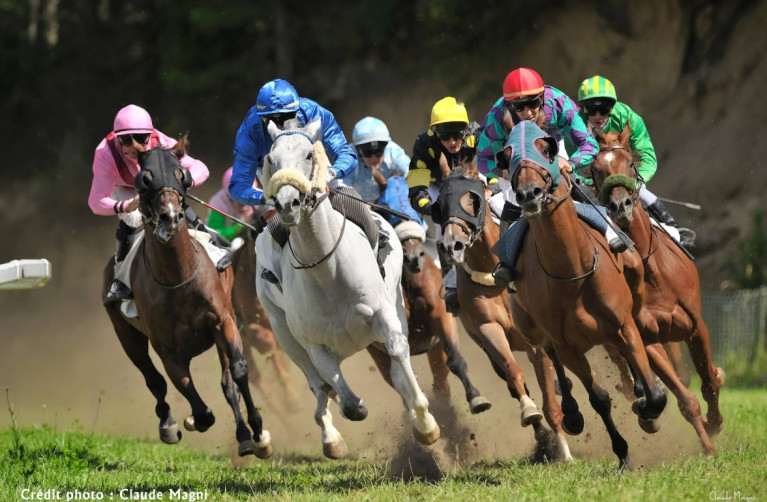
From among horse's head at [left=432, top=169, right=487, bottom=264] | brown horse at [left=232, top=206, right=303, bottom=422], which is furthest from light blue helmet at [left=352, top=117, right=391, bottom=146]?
horse's head at [left=432, top=169, right=487, bottom=264]

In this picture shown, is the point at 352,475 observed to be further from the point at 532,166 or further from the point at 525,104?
the point at 525,104

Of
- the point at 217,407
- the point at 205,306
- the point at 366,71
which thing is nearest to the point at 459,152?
the point at 205,306

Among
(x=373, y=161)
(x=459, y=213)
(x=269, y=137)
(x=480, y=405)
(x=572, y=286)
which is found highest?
(x=373, y=161)

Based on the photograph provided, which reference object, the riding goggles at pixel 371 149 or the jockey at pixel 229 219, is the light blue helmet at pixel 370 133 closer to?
the riding goggles at pixel 371 149

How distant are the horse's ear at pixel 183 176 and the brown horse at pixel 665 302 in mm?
3102

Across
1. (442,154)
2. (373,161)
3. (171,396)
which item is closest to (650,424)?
(442,154)

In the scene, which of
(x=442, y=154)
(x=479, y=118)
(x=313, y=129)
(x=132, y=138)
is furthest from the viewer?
(x=479, y=118)

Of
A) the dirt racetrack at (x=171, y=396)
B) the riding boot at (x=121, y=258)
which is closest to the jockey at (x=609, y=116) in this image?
the dirt racetrack at (x=171, y=396)

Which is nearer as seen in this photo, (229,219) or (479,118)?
(229,219)

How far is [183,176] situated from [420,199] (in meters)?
1.87

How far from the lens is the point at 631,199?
26.8 feet

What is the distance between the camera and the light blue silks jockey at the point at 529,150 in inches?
279

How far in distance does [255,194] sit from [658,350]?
335 cm

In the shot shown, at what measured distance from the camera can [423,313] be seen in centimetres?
1008
